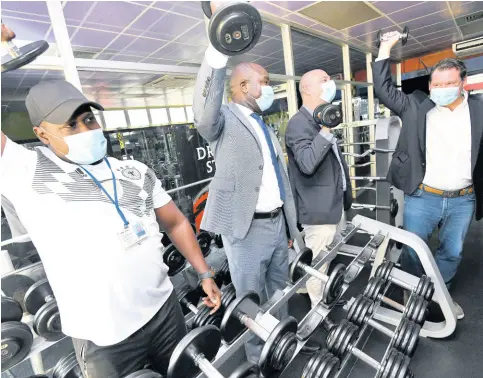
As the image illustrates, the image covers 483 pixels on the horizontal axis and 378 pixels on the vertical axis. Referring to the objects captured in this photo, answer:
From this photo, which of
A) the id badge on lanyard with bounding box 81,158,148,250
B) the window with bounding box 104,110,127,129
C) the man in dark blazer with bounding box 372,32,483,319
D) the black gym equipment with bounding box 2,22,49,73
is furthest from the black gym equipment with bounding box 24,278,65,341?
the window with bounding box 104,110,127,129

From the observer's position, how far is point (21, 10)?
8.18ft

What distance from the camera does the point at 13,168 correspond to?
0.79m

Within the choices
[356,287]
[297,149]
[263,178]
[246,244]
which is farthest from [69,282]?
[356,287]

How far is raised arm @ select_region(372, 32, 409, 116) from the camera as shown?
1.78m

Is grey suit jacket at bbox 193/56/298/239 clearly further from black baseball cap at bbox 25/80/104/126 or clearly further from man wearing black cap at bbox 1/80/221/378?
black baseball cap at bbox 25/80/104/126

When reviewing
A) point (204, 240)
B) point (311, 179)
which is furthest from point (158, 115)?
point (311, 179)

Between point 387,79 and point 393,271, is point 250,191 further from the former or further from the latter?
point 387,79

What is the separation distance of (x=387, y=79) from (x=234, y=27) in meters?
1.40

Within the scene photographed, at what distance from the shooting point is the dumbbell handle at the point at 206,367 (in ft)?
2.68

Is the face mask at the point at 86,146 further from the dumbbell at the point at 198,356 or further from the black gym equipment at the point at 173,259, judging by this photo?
the black gym equipment at the point at 173,259

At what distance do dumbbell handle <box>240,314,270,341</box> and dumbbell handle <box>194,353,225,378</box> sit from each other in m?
0.21

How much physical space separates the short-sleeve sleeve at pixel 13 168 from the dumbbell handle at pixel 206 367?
2.40 feet

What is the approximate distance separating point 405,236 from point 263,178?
0.94 metres

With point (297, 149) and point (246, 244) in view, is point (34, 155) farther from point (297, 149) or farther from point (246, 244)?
point (297, 149)
